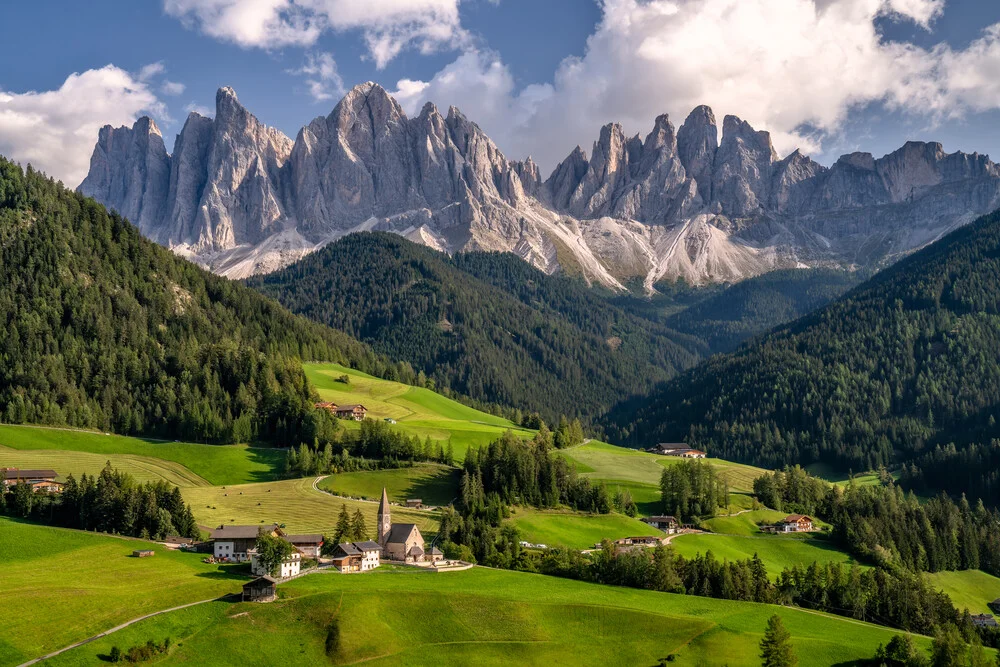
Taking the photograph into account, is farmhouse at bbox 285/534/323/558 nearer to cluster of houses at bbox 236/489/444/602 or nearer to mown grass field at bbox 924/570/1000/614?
cluster of houses at bbox 236/489/444/602

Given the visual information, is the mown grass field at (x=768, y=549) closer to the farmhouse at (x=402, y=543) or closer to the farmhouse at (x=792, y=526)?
the farmhouse at (x=792, y=526)

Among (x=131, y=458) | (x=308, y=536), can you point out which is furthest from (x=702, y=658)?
(x=131, y=458)

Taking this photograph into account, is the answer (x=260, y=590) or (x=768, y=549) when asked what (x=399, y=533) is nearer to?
(x=260, y=590)

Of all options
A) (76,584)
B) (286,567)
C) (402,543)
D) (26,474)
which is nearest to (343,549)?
(402,543)

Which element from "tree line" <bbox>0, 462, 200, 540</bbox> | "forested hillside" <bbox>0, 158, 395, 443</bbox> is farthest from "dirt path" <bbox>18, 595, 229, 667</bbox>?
"forested hillside" <bbox>0, 158, 395, 443</bbox>

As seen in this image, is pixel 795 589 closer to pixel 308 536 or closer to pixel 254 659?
pixel 308 536

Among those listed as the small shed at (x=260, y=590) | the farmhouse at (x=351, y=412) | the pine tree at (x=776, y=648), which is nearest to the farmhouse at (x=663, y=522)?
the pine tree at (x=776, y=648)
